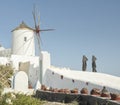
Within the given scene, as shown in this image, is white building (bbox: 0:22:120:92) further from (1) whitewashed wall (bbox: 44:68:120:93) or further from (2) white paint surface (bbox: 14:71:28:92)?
(2) white paint surface (bbox: 14:71:28:92)

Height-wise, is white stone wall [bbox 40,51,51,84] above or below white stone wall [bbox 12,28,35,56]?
below

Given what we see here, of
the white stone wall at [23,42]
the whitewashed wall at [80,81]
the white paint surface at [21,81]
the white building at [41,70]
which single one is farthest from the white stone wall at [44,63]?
the white stone wall at [23,42]

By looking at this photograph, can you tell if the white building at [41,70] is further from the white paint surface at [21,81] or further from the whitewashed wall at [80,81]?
the white paint surface at [21,81]

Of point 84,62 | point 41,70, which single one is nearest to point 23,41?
point 84,62

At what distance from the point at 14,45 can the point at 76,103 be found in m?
23.3

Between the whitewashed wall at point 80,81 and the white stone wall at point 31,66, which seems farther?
the white stone wall at point 31,66

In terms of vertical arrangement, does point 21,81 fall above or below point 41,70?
below

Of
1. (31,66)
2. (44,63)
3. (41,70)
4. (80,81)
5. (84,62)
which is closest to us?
(80,81)

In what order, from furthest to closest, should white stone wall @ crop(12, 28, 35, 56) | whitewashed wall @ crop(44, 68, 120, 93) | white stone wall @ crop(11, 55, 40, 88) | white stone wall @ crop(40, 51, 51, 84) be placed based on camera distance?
white stone wall @ crop(12, 28, 35, 56) → white stone wall @ crop(11, 55, 40, 88) → white stone wall @ crop(40, 51, 51, 84) → whitewashed wall @ crop(44, 68, 120, 93)

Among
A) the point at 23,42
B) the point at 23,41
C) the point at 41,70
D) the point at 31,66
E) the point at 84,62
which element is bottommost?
the point at 41,70

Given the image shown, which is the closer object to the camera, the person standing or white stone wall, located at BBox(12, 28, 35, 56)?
the person standing

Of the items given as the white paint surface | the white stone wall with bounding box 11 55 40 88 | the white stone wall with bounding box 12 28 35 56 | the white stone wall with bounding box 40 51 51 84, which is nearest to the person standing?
the white stone wall with bounding box 11 55 40 88

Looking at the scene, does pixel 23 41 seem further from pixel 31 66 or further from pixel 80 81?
pixel 80 81

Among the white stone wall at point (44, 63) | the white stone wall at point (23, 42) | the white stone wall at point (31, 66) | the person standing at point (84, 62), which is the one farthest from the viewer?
the white stone wall at point (23, 42)
